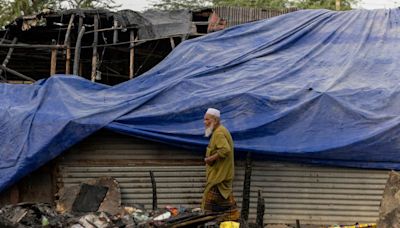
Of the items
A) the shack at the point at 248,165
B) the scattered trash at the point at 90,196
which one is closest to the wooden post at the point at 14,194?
the shack at the point at 248,165

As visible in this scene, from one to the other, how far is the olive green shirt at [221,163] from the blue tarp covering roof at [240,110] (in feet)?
1.66

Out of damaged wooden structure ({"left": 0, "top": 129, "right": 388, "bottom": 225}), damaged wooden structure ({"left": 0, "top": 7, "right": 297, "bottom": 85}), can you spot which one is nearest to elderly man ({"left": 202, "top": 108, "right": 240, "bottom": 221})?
damaged wooden structure ({"left": 0, "top": 129, "right": 388, "bottom": 225})

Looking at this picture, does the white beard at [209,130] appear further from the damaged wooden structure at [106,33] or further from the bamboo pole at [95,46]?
the bamboo pole at [95,46]

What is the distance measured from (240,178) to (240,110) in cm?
90

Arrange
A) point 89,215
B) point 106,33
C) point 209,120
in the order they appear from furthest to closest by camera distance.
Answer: point 106,33
point 209,120
point 89,215

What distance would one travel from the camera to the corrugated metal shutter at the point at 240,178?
282 inches

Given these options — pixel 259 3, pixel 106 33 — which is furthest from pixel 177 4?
pixel 106 33

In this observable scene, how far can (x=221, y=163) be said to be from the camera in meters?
6.41

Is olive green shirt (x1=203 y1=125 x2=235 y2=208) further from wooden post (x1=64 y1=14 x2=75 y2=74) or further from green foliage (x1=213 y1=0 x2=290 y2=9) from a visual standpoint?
green foliage (x1=213 y1=0 x2=290 y2=9)

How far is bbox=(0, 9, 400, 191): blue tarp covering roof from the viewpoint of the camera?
6844 mm

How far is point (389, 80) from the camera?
736 centimetres

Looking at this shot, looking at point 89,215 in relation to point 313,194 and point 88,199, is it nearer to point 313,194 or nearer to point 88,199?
point 88,199

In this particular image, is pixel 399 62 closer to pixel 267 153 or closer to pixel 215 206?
pixel 267 153

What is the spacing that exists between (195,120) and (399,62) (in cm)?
304
